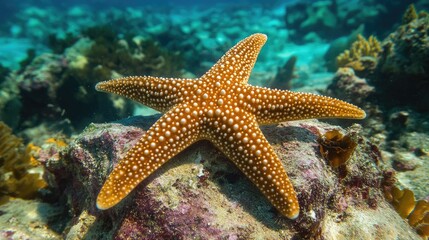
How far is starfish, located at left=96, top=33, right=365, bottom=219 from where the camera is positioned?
361 cm

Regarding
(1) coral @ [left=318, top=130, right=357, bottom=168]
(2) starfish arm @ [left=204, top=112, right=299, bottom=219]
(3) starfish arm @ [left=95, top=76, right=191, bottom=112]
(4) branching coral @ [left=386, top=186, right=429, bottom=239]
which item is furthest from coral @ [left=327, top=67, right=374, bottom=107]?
(3) starfish arm @ [left=95, top=76, right=191, bottom=112]

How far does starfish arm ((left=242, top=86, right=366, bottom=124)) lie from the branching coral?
2304 millimetres

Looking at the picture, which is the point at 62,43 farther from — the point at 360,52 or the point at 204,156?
the point at 360,52

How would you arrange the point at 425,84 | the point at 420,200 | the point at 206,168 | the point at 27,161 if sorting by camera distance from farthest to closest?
the point at 425,84, the point at 27,161, the point at 420,200, the point at 206,168

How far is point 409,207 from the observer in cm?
547

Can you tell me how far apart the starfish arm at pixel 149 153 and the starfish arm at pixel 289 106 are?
93 centimetres

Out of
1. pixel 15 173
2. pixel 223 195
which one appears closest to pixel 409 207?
pixel 223 195

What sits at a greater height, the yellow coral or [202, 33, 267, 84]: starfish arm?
the yellow coral

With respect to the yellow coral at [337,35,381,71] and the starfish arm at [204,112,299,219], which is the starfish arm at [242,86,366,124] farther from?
the yellow coral at [337,35,381,71]

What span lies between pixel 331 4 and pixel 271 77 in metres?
11.3

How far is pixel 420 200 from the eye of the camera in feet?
18.4

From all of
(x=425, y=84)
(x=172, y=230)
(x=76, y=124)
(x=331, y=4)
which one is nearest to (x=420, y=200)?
(x=425, y=84)

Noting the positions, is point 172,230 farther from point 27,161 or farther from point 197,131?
point 27,161

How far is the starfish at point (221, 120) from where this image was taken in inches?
142
